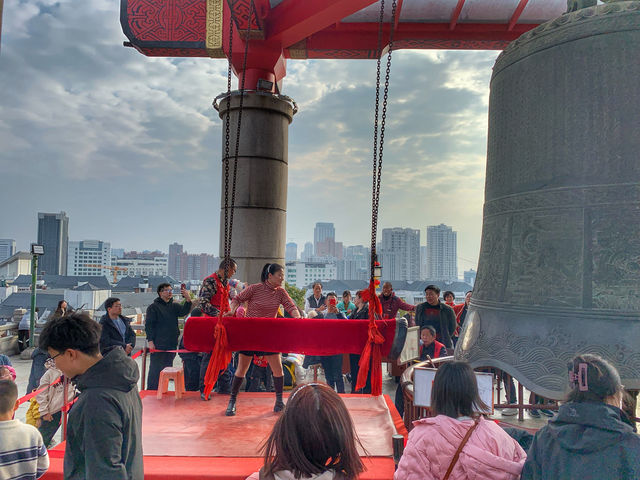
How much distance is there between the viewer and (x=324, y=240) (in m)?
143

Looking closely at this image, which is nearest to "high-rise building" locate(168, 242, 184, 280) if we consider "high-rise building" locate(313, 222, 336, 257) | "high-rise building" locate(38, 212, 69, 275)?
"high-rise building" locate(38, 212, 69, 275)

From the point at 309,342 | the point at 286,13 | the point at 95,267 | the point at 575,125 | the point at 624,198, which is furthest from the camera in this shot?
the point at 95,267

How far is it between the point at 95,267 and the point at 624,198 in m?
162

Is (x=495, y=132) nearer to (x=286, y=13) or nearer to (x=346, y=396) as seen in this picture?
(x=346, y=396)

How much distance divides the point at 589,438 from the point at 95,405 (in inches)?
68.0

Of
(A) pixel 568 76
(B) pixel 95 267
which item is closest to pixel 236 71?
(A) pixel 568 76

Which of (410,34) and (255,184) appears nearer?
(255,184)

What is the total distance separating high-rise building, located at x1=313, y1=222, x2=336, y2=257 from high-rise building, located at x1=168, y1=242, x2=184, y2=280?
43.9 meters

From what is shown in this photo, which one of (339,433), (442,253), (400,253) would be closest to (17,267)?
(400,253)

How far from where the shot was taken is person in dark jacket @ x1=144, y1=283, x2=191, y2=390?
5.52 m

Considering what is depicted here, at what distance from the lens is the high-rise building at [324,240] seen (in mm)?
137250

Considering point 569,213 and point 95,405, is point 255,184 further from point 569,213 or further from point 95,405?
point 95,405

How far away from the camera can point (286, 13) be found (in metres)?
6.04

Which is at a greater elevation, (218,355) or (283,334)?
(283,334)
